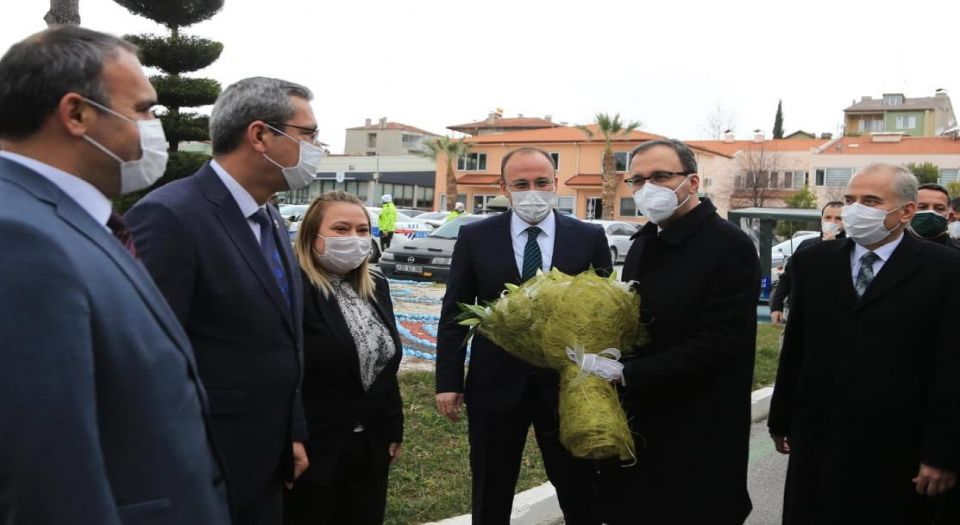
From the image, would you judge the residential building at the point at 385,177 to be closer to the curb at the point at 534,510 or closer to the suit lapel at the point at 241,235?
the curb at the point at 534,510

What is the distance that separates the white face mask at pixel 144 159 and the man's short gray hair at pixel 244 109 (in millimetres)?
849

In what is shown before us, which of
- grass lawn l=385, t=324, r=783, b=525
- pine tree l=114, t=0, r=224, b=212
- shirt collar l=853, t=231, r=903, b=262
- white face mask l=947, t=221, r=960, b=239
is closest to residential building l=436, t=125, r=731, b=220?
pine tree l=114, t=0, r=224, b=212

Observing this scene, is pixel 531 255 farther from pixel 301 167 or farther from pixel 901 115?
pixel 901 115

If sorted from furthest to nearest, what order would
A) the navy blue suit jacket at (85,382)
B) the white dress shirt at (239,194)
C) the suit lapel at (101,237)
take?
1. the white dress shirt at (239,194)
2. the suit lapel at (101,237)
3. the navy blue suit jacket at (85,382)

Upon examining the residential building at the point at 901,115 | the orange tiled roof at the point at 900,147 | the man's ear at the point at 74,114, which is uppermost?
the residential building at the point at 901,115

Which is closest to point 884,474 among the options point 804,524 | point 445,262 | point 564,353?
point 804,524

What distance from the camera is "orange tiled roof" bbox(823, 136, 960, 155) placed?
58812 mm

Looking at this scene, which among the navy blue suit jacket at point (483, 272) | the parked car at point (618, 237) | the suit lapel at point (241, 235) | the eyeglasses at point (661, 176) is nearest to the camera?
the suit lapel at point (241, 235)

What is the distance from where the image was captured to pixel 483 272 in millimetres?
4363

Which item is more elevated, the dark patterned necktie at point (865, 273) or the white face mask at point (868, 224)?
the white face mask at point (868, 224)

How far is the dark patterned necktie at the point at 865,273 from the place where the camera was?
3.78 m

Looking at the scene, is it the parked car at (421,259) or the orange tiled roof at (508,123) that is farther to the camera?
the orange tiled roof at (508,123)

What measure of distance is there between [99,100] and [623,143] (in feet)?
190

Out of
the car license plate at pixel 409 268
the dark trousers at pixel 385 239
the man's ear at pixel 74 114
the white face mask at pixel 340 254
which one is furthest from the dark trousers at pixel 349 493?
the dark trousers at pixel 385 239
